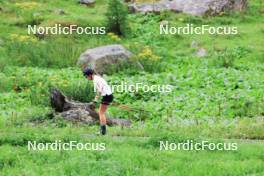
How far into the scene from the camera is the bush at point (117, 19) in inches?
1187

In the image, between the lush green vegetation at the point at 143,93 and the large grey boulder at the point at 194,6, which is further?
the large grey boulder at the point at 194,6

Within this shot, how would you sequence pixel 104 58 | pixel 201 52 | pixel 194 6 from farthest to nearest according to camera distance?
pixel 194 6
pixel 201 52
pixel 104 58

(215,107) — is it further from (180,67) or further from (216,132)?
(180,67)

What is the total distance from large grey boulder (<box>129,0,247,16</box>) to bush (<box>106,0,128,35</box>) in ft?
12.7

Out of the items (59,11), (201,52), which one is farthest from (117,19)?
(59,11)

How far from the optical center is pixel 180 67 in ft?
84.9

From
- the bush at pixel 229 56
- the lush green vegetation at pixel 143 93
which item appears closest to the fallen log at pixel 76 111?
the lush green vegetation at pixel 143 93

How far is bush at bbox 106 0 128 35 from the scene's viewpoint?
30.2 meters

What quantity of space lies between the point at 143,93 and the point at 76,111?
163 inches

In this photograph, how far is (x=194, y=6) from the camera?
34.4 meters

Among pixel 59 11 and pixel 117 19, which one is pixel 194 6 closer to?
Result: pixel 117 19

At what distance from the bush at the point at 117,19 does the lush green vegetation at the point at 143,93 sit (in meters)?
0.47

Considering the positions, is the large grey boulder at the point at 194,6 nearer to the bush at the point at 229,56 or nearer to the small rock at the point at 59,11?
the small rock at the point at 59,11

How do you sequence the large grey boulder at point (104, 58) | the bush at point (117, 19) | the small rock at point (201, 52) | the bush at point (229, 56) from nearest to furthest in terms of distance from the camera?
the large grey boulder at point (104, 58), the bush at point (229, 56), the small rock at point (201, 52), the bush at point (117, 19)
